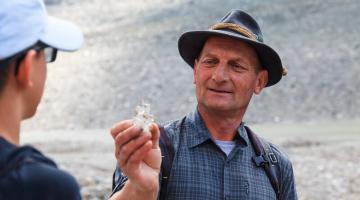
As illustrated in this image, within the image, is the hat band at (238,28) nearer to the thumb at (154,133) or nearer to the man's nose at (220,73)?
the man's nose at (220,73)

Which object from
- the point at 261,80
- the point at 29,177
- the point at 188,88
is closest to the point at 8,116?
the point at 29,177

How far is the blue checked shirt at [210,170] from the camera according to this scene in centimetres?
303

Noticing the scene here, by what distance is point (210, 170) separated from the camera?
3100 mm

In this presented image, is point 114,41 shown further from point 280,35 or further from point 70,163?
point 70,163

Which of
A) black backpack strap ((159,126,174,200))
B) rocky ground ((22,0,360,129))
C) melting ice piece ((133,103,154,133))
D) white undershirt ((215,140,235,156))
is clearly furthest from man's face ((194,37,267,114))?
rocky ground ((22,0,360,129))

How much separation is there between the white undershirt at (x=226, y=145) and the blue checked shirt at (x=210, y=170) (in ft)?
0.07

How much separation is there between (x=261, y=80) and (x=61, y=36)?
1.55m

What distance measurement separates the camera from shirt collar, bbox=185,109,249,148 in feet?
10.4

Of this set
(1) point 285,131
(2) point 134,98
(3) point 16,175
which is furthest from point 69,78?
(3) point 16,175

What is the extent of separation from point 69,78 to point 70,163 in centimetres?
1053

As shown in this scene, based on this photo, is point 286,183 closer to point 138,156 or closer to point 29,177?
point 138,156

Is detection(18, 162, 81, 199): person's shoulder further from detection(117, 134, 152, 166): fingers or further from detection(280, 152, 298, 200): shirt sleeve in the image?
detection(280, 152, 298, 200): shirt sleeve

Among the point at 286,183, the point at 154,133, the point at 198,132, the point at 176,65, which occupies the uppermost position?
the point at 154,133

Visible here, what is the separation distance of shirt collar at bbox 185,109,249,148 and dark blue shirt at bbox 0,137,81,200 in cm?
124
